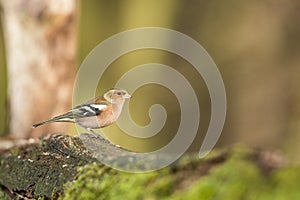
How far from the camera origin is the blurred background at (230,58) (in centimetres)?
1380

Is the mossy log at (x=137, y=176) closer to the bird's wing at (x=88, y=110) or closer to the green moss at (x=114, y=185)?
the green moss at (x=114, y=185)

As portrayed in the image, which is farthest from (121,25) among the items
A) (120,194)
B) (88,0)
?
(120,194)

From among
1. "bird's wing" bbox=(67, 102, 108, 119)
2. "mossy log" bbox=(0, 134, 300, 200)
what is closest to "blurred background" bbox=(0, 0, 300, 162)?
"bird's wing" bbox=(67, 102, 108, 119)

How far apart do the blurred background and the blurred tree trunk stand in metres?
5.55

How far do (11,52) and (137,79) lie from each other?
662 centimetres

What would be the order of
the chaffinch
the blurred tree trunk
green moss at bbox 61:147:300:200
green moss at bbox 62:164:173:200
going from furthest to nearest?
the blurred tree trunk
the chaffinch
green moss at bbox 62:164:173:200
green moss at bbox 61:147:300:200

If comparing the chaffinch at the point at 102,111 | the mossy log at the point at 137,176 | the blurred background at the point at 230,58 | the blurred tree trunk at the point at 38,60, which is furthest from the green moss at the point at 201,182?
the blurred background at the point at 230,58

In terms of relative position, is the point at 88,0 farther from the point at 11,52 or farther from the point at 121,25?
the point at 11,52

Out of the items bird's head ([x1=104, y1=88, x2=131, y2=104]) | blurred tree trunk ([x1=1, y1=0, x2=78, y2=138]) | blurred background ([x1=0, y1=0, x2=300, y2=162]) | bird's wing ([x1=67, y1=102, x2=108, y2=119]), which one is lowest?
blurred background ([x1=0, y1=0, x2=300, y2=162])

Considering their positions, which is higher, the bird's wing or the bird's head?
the bird's head

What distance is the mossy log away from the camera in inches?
103

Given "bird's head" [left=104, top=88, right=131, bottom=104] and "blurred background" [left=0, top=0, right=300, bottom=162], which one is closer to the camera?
"bird's head" [left=104, top=88, right=131, bottom=104]

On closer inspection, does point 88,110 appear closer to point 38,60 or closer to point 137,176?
point 137,176

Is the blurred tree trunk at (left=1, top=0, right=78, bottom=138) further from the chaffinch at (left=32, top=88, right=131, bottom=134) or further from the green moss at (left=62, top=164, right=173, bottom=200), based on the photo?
the green moss at (left=62, top=164, right=173, bottom=200)
